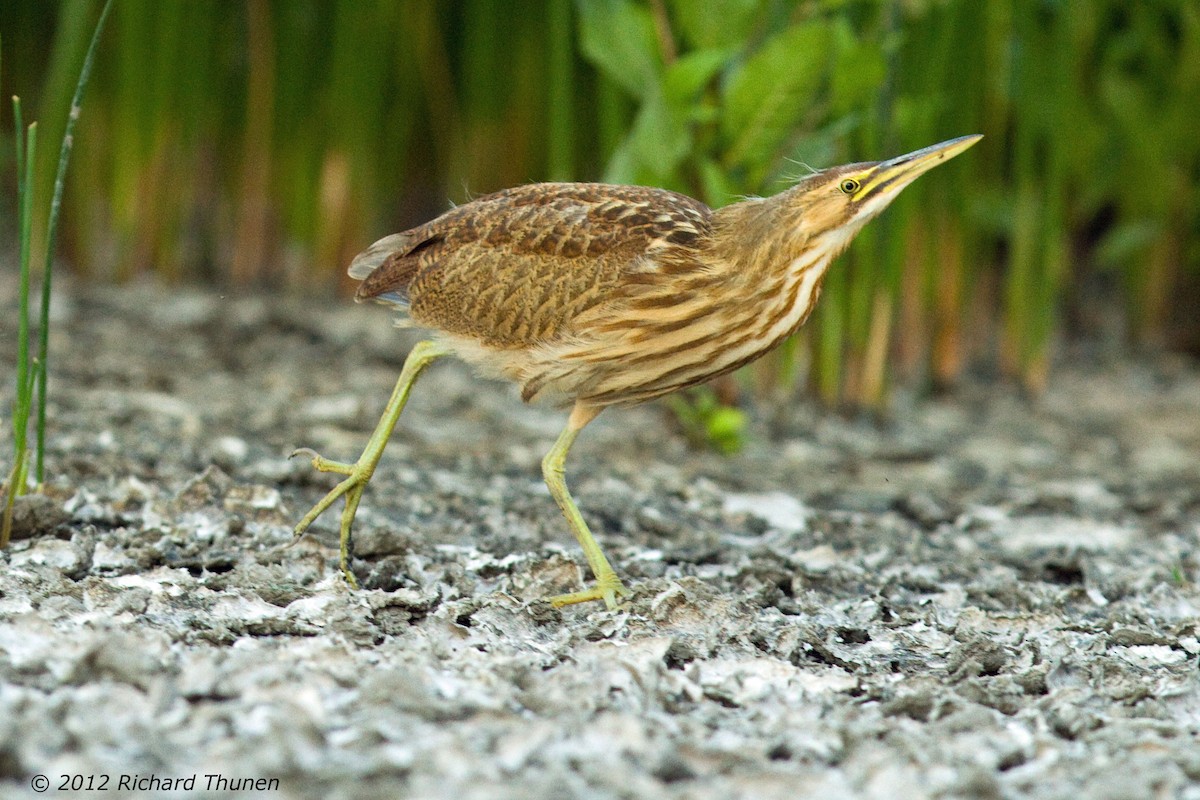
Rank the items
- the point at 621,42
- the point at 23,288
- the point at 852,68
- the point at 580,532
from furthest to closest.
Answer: the point at 852,68 → the point at 621,42 → the point at 580,532 → the point at 23,288

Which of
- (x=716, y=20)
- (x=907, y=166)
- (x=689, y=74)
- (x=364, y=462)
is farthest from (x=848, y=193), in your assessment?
(x=716, y=20)

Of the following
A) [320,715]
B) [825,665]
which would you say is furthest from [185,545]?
[825,665]

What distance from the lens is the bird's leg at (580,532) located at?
319 cm

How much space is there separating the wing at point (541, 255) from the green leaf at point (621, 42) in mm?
1171

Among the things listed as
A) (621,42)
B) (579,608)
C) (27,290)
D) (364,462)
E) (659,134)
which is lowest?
(579,608)

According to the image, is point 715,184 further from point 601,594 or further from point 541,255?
point 601,594

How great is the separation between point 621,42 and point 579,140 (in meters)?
1.96

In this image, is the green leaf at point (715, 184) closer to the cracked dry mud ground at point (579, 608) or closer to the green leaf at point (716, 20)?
the green leaf at point (716, 20)

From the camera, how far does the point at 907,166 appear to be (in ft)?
10.5

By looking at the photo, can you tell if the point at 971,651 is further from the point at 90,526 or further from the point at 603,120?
the point at 603,120

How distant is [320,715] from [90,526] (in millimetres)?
1245

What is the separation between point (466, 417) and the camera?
5.45 metres

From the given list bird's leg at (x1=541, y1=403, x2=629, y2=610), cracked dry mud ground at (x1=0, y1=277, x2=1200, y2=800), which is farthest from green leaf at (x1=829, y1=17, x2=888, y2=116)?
bird's leg at (x1=541, y1=403, x2=629, y2=610)

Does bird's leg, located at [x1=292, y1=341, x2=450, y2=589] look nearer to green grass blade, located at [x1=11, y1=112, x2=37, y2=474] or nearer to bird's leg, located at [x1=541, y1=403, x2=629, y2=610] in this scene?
bird's leg, located at [x1=541, y1=403, x2=629, y2=610]
